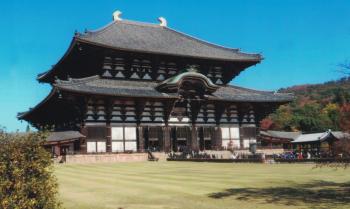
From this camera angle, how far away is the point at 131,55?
47.9 metres

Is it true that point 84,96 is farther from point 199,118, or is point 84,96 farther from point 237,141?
point 237,141

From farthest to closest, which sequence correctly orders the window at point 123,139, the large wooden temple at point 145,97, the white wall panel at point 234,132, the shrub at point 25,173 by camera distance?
1. the white wall panel at point 234,132
2. the window at point 123,139
3. the large wooden temple at point 145,97
4. the shrub at point 25,173

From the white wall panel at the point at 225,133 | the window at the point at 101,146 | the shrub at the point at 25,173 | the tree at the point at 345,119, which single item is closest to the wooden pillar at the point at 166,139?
the window at the point at 101,146

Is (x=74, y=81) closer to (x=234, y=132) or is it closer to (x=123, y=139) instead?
(x=123, y=139)

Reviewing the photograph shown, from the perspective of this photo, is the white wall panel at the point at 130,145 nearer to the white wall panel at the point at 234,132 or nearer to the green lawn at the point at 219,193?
the white wall panel at the point at 234,132

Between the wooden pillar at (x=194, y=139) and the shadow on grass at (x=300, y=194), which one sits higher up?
the wooden pillar at (x=194, y=139)

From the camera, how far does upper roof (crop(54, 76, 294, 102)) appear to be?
41513 millimetres

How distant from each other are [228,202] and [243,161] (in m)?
21.5

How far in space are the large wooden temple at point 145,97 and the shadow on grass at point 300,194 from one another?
2778 cm

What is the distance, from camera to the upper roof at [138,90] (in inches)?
1634

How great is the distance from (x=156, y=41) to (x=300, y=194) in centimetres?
4221

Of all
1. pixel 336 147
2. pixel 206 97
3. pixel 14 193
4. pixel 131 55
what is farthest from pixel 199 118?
pixel 14 193

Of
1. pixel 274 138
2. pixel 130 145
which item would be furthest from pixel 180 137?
pixel 274 138

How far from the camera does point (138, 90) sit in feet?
152
